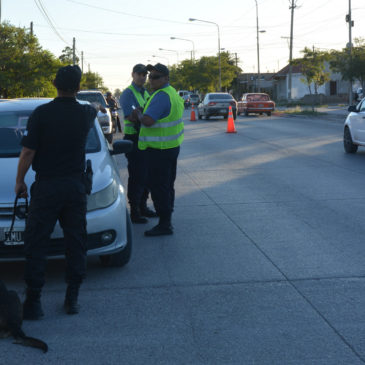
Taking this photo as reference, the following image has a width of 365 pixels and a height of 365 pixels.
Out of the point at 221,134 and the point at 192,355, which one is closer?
the point at 192,355

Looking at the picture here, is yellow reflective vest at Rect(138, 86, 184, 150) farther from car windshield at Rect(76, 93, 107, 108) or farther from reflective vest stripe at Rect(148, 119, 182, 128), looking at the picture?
car windshield at Rect(76, 93, 107, 108)

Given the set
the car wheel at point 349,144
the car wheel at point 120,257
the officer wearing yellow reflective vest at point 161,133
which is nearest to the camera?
the car wheel at point 120,257

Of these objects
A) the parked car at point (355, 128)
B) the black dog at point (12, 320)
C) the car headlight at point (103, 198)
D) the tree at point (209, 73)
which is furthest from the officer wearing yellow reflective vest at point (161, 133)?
the tree at point (209, 73)

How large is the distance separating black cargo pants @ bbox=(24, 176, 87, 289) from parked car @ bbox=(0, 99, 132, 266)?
78 cm

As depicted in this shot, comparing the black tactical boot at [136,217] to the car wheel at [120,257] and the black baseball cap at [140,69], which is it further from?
the car wheel at [120,257]

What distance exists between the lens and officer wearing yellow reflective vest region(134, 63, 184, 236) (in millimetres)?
7559

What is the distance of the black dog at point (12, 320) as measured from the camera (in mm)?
4363

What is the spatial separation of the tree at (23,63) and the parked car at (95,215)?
2197 centimetres

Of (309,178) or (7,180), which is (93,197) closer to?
(7,180)

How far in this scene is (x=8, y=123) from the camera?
7.25 meters

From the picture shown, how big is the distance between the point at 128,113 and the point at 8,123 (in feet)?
6.22

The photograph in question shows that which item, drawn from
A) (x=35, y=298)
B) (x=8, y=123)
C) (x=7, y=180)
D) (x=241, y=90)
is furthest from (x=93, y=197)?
(x=241, y=90)

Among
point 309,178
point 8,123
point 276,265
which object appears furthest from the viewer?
point 309,178

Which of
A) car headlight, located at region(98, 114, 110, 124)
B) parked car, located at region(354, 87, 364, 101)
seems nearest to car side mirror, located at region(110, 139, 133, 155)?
car headlight, located at region(98, 114, 110, 124)
